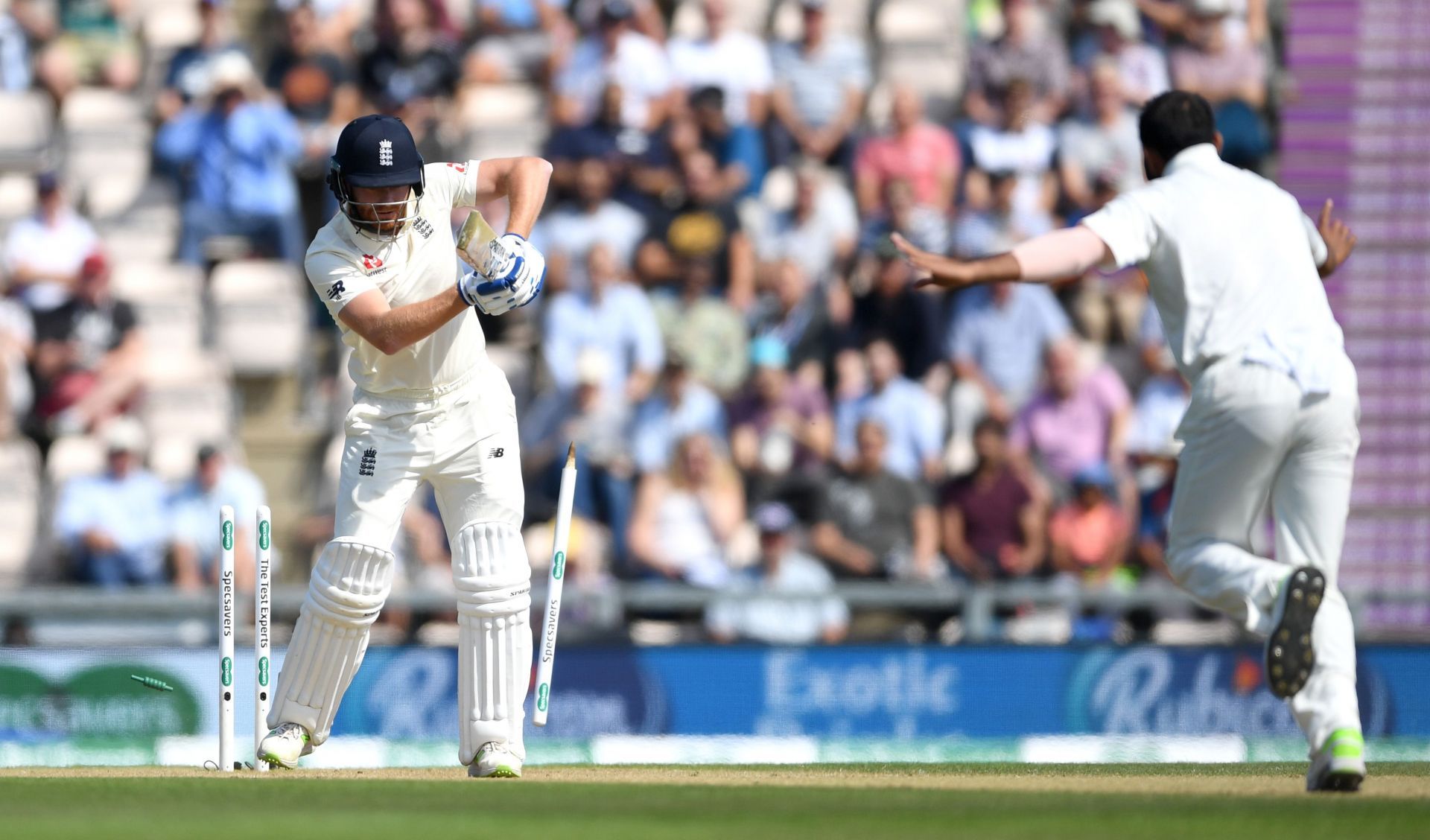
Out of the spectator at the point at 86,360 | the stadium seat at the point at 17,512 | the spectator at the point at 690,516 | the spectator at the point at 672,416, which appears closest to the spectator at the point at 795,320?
the spectator at the point at 672,416

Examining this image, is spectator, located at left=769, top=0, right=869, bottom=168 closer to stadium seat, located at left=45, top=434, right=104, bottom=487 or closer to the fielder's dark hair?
stadium seat, located at left=45, top=434, right=104, bottom=487

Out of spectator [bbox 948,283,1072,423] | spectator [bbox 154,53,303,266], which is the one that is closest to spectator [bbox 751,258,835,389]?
spectator [bbox 948,283,1072,423]

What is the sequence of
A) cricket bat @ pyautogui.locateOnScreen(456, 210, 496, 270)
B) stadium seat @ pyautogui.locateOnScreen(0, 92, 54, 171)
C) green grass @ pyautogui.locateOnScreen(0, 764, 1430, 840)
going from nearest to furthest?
1. green grass @ pyautogui.locateOnScreen(0, 764, 1430, 840)
2. cricket bat @ pyautogui.locateOnScreen(456, 210, 496, 270)
3. stadium seat @ pyautogui.locateOnScreen(0, 92, 54, 171)

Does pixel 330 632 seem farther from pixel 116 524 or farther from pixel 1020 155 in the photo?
pixel 1020 155

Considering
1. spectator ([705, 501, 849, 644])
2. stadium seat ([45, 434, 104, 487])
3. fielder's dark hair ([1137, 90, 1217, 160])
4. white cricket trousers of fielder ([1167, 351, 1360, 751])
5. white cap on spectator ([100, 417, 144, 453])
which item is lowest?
spectator ([705, 501, 849, 644])

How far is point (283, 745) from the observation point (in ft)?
24.2

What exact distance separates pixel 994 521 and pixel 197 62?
20.1ft

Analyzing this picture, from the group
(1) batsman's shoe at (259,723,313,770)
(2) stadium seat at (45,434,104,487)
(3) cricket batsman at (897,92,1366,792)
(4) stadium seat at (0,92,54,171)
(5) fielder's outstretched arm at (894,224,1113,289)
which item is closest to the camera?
(5) fielder's outstretched arm at (894,224,1113,289)

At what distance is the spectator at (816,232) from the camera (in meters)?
13.1

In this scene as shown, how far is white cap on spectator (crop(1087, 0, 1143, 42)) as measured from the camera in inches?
565

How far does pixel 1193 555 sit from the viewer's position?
6.31m

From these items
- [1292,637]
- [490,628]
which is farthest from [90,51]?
[1292,637]

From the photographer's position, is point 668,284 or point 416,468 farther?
point 668,284

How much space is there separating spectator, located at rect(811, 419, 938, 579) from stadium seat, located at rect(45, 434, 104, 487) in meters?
4.07
